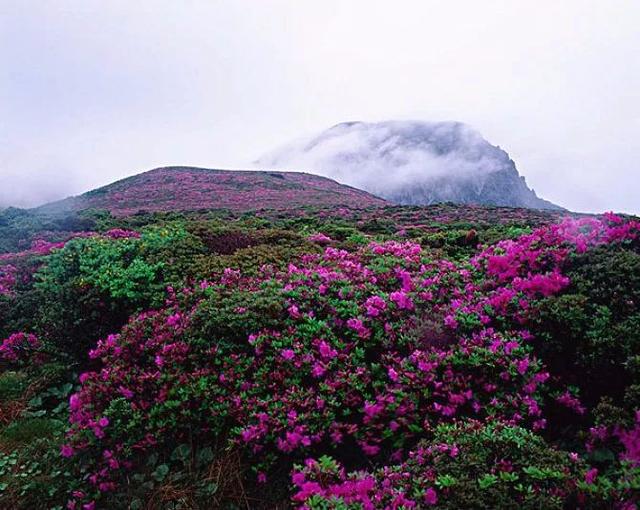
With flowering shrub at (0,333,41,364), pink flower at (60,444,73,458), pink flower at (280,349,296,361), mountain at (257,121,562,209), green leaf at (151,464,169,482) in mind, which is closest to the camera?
green leaf at (151,464,169,482)

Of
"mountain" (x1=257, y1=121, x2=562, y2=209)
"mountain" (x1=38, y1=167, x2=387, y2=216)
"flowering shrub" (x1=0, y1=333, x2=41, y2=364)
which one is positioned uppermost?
"mountain" (x1=257, y1=121, x2=562, y2=209)

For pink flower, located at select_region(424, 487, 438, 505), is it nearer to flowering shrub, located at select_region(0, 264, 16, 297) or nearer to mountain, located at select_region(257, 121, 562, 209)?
flowering shrub, located at select_region(0, 264, 16, 297)

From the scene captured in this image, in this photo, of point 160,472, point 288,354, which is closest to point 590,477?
point 288,354

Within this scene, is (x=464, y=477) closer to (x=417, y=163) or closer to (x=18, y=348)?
(x=18, y=348)

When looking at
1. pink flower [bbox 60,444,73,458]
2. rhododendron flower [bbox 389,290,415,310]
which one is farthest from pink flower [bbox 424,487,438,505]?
pink flower [bbox 60,444,73,458]

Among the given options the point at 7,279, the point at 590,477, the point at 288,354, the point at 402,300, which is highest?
the point at 402,300

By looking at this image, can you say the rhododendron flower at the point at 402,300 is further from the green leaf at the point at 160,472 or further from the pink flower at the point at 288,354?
the green leaf at the point at 160,472

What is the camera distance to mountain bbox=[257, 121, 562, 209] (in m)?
112

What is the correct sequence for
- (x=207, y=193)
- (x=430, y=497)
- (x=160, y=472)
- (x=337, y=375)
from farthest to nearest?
1. (x=207, y=193)
2. (x=337, y=375)
3. (x=160, y=472)
4. (x=430, y=497)

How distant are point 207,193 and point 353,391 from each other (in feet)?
128

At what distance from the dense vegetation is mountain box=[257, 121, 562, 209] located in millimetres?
103087

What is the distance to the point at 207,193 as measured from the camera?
134ft

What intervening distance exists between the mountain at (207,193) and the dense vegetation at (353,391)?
28376 mm

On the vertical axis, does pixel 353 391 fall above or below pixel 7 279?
above
